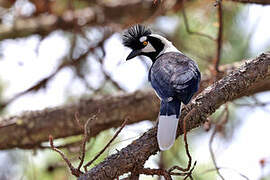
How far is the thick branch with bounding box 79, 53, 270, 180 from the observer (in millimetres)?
2090

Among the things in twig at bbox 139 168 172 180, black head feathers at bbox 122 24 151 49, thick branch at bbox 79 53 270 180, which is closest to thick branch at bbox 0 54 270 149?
black head feathers at bbox 122 24 151 49

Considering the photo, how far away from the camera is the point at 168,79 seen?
101 inches

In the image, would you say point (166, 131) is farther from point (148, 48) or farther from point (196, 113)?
point (148, 48)

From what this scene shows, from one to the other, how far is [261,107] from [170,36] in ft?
5.12

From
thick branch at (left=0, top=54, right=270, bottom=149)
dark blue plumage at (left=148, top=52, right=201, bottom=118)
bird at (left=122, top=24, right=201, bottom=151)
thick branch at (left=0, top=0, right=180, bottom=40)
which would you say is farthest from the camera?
thick branch at (left=0, top=0, right=180, bottom=40)

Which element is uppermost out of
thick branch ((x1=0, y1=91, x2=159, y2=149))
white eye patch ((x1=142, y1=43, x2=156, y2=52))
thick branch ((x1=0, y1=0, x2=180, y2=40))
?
white eye patch ((x1=142, y1=43, x2=156, y2=52))

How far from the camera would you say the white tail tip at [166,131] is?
215 cm

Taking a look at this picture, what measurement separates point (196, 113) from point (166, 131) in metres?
0.20

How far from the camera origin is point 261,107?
359 cm

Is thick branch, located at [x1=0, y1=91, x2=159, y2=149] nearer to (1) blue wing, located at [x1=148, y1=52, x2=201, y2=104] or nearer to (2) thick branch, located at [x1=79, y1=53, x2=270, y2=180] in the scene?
(1) blue wing, located at [x1=148, y1=52, x2=201, y2=104]

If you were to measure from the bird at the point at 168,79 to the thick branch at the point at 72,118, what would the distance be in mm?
698

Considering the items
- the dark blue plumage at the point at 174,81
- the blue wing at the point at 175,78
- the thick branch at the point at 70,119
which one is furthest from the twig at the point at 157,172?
the thick branch at the point at 70,119

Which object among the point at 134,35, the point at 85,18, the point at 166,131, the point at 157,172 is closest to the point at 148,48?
the point at 134,35

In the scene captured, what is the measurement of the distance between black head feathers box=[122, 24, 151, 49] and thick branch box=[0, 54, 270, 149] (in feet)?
2.45
